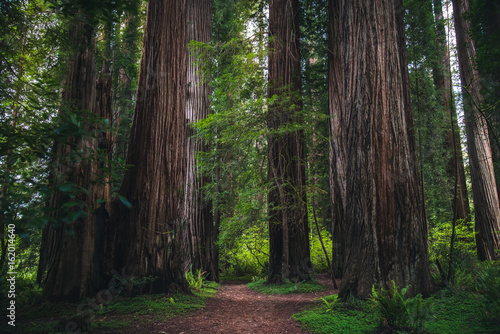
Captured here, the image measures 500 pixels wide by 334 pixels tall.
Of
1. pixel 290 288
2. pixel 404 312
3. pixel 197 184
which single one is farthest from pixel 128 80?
pixel 404 312

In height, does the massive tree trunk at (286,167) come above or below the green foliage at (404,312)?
above

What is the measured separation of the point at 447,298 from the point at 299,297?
2.88 meters

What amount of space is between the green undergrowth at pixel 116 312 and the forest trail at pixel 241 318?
23 centimetres

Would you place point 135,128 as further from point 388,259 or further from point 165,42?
point 388,259

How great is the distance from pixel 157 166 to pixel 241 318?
2825 mm

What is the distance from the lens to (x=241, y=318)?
4469mm

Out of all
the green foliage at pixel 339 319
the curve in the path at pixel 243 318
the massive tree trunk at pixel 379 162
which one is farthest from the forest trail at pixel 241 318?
the massive tree trunk at pixel 379 162

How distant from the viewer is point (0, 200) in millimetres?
1874

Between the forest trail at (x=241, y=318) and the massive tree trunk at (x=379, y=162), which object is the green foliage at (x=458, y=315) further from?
the forest trail at (x=241, y=318)

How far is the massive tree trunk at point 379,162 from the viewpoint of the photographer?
13.3 feet

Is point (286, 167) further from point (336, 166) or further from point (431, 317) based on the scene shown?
point (431, 317)

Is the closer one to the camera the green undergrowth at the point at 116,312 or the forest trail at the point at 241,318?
the green undergrowth at the point at 116,312

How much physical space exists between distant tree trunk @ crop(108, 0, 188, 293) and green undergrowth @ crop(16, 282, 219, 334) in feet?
1.05

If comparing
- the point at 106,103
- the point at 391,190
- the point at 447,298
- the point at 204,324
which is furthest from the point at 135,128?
the point at 447,298
